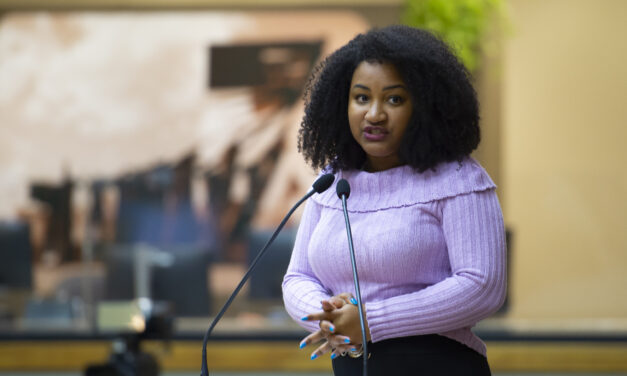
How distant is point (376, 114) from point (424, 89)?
0.31ft

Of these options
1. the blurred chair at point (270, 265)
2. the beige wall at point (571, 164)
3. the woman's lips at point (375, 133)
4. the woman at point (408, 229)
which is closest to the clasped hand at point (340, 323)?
the woman at point (408, 229)

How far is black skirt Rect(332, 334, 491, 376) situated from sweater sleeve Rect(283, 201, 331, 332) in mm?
119

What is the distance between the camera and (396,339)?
1.43 m

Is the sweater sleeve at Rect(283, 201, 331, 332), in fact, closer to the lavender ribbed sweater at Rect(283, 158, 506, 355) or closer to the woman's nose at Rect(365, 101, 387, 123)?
the lavender ribbed sweater at Rect(283, 158, 506, 355)

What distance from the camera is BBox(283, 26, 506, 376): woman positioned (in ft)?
4.55

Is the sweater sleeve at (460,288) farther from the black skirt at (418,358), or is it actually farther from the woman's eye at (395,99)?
the woman's eye at (395,99)

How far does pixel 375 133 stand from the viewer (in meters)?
1.48

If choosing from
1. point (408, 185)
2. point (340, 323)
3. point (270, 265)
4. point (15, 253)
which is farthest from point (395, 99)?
point (15, 253)

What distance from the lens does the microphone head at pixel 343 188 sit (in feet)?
4.82

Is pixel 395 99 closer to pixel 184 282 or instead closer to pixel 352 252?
pixel 352 252

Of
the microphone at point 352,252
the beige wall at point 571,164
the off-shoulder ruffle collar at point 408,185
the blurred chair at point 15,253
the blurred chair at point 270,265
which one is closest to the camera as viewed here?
the microphone at point 352,252

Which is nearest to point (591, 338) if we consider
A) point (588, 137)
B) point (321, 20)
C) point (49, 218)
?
point (588, 137)

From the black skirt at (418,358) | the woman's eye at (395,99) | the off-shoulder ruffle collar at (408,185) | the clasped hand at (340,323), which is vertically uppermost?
the woman's eye at (395,99)

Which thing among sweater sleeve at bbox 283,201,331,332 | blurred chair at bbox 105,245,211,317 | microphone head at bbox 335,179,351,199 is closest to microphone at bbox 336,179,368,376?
microphone head at bbox 335,179,351,199
